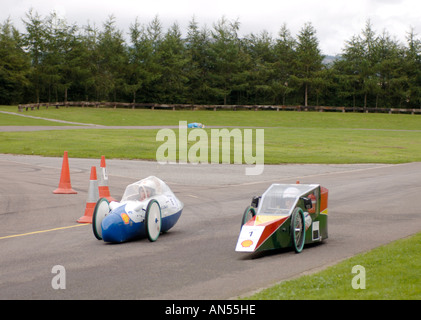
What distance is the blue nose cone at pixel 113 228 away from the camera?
31.6ft

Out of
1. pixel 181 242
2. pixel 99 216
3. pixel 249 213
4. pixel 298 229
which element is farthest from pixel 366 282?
pixel 99 216

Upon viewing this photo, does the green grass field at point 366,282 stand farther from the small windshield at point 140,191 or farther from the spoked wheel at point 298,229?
the small windshield at point 140,191

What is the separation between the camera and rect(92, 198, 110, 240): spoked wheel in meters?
9.89

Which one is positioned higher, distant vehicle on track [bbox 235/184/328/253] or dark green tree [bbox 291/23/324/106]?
dark green tree [bbox 291/23/324/106]

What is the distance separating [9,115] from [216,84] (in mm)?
38704

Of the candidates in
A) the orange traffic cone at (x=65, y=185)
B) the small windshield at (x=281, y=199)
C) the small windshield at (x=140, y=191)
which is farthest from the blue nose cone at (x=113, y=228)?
the orange traffic cone at (x=65, y=185)

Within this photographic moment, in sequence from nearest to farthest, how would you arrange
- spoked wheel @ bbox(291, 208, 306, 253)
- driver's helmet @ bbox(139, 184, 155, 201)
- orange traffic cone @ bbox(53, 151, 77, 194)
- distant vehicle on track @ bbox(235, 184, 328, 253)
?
distant vehicle on track @ bbox(235, 184, 328, 253) < spoked wheel @ bbox(291, 208, 306, 253) < driver's helmet @ bbox(139, 184, 155, 201) < orange traffic cone @ bbox(53, 151, 77, 194)

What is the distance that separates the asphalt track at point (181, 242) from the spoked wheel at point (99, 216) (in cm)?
20

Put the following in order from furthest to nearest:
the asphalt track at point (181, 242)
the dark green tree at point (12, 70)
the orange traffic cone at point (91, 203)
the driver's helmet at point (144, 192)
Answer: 1. the dark green tree at point (12, 70)
2. the orange traffic cone at point (91, 203)
3. the driver's helmet at point (144, 192)
4. the asphalt track at point (181, 242)

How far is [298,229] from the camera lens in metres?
9.17

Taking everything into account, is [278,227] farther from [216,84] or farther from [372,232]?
[216,84]

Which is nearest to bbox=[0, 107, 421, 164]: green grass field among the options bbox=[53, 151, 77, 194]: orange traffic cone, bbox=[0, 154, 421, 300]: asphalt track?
bbox=[0, 154, 421, 300]: asphalt track

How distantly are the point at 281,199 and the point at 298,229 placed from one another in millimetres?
639

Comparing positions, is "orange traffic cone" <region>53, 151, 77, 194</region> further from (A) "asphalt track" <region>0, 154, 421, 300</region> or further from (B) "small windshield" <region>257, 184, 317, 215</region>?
(B) "small windshield" <region>257, 184, 317, 215</region>
